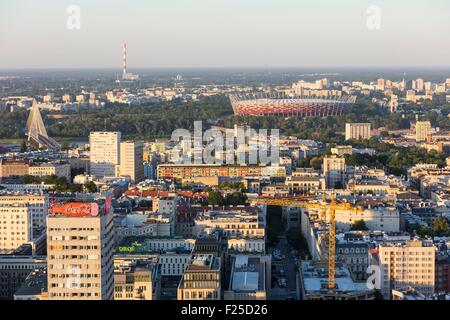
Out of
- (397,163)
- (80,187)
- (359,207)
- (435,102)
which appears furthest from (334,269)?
(435,102)

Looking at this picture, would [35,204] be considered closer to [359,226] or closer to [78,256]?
[359,226]

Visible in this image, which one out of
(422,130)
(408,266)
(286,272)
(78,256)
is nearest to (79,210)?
(78,256)

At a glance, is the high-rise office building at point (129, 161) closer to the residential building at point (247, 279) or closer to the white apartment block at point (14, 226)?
the white apartment block at point (14, 226)

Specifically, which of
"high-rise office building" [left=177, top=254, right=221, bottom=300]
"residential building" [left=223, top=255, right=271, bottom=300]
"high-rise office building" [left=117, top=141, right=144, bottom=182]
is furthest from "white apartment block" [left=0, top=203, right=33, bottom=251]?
"high-rise office building" [left=117, top=141, right=144, bottom=182]

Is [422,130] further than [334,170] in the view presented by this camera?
Yes

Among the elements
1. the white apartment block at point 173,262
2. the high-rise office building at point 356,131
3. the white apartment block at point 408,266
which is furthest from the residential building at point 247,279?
the high-rise office building at point 356,131

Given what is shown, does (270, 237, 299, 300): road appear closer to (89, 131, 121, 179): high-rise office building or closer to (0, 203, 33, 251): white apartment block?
(0, 203, 33, 251): white apartment block

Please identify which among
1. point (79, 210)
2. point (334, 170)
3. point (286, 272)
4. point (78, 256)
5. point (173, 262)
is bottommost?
point (286, 272)
